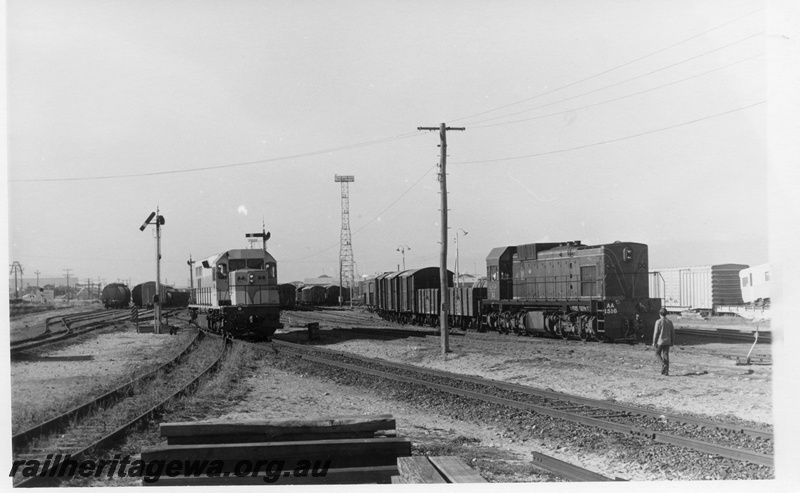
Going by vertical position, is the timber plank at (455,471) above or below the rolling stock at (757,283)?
below

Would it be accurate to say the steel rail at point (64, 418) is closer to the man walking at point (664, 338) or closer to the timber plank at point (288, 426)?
the timber plank at point (288, 426)

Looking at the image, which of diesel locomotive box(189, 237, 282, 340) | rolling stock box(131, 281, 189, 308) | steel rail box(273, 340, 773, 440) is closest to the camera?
steel rail box(273, 340, 773, 440)

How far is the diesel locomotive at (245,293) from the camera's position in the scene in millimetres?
25330

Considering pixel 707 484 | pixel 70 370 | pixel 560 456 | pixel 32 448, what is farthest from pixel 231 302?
pixel 707 484

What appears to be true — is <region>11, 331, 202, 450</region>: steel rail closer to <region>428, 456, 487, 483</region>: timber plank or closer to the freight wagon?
<region>428, 456, 487, 483</region>: timber plank

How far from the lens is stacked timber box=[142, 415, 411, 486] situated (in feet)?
19.9

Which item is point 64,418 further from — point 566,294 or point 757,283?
point 566,294

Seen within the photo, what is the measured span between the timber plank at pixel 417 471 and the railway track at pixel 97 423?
365 centimetres

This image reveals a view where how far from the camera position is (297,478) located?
6137 millimetres

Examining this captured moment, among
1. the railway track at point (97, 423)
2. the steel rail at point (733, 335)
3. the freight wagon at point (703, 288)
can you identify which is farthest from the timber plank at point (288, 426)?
the freight wagon at point (703, 288)

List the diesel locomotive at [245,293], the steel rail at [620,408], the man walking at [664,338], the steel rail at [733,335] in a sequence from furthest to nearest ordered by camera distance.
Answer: the diesel locomotive at [245,293]
the steel rail at [733,335]
the man walking at [664,338]
the steel rail at [620,408]

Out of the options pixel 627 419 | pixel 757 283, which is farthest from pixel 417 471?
pixel 757 283

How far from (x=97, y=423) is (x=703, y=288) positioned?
3612 cm

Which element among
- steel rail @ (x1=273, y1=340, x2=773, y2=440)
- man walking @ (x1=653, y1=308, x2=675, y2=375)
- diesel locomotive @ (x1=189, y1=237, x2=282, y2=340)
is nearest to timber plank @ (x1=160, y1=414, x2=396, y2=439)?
steel rail @ (x1=273, y1=340, x2=773, y2=440)
